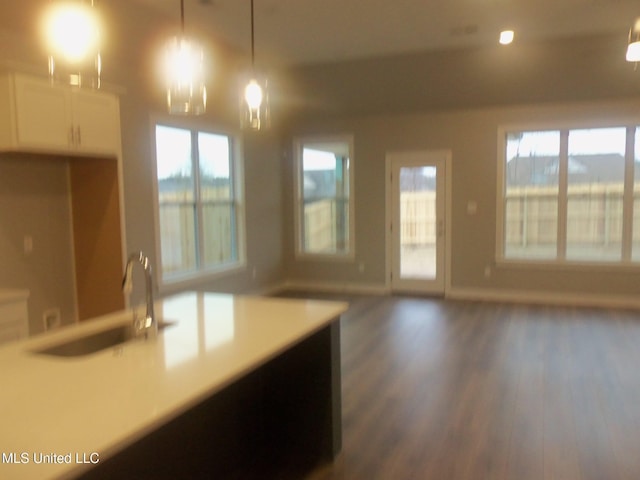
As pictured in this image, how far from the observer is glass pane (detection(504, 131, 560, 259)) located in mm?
7375

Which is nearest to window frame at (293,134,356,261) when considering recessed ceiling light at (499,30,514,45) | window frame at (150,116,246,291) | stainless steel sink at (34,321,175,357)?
window frame at (150,116,246,291)

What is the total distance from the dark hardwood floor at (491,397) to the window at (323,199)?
2.27 metres

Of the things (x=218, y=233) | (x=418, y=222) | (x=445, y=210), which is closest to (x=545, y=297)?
(x=445, y=210)

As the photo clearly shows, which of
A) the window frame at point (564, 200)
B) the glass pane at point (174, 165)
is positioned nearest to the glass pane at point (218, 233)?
the glass pane at point (174, 165)

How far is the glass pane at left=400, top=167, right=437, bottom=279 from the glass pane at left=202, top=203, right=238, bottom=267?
2.57 m

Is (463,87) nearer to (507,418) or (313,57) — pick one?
(313,57)

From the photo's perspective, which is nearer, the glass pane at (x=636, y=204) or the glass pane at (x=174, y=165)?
the glass pane at (x=174, y=165)

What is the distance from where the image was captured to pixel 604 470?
291cm

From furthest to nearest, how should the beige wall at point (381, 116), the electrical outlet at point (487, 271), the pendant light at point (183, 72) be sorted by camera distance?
1. the electrical outlet at point (487, 271)
2. the beige wall at point (381, 116)
3. the pendant light at point (183, 72)

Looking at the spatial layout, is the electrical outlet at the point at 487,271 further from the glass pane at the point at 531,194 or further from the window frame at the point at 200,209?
the window frame at the point at 200,209

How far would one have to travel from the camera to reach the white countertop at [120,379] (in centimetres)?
140

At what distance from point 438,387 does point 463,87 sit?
4.28 metres

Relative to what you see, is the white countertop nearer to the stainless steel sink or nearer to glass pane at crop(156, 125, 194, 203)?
the stainless steel sink

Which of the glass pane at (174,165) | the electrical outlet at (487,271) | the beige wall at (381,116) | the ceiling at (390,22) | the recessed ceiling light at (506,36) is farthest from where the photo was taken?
the electrical outlet at (487,271)
